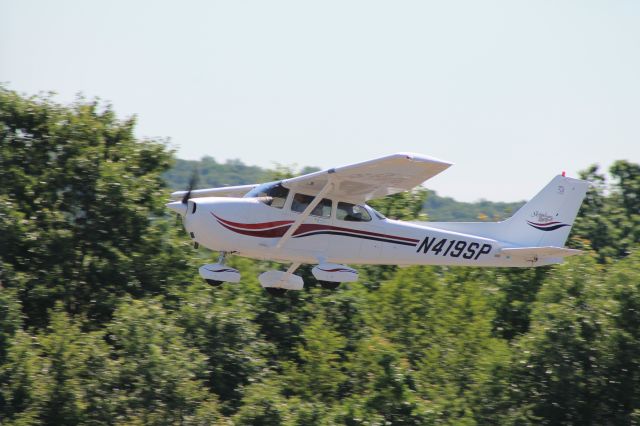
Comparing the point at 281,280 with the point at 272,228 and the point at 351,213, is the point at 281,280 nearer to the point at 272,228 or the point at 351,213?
the point at 272,228

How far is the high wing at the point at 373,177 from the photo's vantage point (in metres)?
14.1

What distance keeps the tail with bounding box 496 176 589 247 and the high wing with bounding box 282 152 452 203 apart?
3.29m

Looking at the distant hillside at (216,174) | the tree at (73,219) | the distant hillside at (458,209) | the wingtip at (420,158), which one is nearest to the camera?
the wingtip at (420,158)

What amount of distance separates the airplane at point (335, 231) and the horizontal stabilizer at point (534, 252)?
2cm

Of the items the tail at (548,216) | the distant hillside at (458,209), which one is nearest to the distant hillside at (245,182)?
the distant hillside at (458,209)

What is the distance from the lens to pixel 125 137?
27625 millimetres

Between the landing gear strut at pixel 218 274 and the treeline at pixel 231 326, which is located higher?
the landing gear strut at pixel 218 274

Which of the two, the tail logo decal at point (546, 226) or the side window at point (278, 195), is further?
the tail logo decal at point (546, 226)

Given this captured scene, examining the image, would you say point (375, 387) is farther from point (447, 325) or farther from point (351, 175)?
point (351, 175)

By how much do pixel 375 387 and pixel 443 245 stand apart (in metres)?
4.19

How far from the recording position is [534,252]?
56.6ft

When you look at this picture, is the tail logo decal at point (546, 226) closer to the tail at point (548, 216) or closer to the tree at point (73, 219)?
the tail at point (548, 216)

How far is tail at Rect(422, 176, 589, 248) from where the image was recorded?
18125mm

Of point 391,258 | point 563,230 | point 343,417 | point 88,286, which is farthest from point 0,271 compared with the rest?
point 563,230
